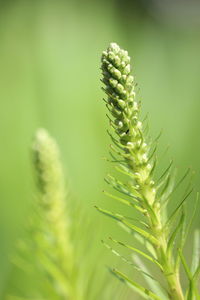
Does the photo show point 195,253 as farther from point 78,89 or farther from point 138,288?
point 78,89

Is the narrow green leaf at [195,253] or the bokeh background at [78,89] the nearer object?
the narrow green leaf at [195,253]

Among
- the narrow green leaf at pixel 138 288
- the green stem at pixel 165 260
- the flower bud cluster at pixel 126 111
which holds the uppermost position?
the flower bud cluster at pixel 126 111

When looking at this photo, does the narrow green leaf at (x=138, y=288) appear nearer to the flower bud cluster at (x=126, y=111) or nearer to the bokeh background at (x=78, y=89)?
the flower bud cluster at (x=126, y=111)

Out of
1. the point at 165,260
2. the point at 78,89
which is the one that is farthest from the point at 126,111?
the point at 78,89

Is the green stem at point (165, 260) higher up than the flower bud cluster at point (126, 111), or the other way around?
the flower bud cluster at point (126, 111)

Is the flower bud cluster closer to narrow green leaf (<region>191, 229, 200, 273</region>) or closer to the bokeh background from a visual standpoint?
narrow green leaf (<region>191, 229, 200, 273</region>)

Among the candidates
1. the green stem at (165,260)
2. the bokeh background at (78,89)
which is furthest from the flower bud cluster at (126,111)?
the bokeh background at (78,89)

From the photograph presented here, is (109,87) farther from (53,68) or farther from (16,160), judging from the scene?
(53,68)

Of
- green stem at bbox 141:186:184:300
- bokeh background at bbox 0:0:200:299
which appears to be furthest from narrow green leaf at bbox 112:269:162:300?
bokeh background at bbox 0:0:200:299

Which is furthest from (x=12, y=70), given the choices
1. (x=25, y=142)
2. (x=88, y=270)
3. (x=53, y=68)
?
(x=88, y=270)
